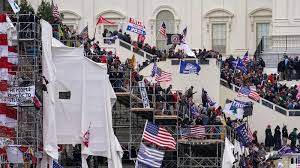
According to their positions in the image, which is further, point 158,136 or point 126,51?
point 126,51

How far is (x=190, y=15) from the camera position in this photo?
13525 centimetres

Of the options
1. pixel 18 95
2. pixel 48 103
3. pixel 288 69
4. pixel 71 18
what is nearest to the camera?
pixel 18 95

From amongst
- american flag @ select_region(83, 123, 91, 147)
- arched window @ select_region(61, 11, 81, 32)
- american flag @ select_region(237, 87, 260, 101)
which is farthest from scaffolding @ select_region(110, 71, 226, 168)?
arched window @ select_region(61, 11, 81, 32)

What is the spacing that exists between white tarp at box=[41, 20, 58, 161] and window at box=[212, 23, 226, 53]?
44.0 meters

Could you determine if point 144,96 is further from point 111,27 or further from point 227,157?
point 111,27

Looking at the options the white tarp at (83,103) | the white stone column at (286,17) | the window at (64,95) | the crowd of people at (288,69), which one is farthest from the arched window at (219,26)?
the window at (64,95)

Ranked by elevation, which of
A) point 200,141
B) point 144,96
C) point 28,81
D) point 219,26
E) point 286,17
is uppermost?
point 286,17

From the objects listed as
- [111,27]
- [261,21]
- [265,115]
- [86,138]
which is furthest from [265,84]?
[86,138]

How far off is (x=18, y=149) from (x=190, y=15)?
163 ft

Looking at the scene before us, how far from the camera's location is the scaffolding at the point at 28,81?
87.4 metres

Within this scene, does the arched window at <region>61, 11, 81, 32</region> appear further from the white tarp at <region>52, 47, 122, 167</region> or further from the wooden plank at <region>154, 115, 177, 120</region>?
the white tarp at <region>52, 47, 122, 167</region>

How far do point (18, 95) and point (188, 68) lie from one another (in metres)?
24.9

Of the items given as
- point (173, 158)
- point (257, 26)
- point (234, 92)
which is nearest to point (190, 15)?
point (257, 26)

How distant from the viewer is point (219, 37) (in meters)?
135
